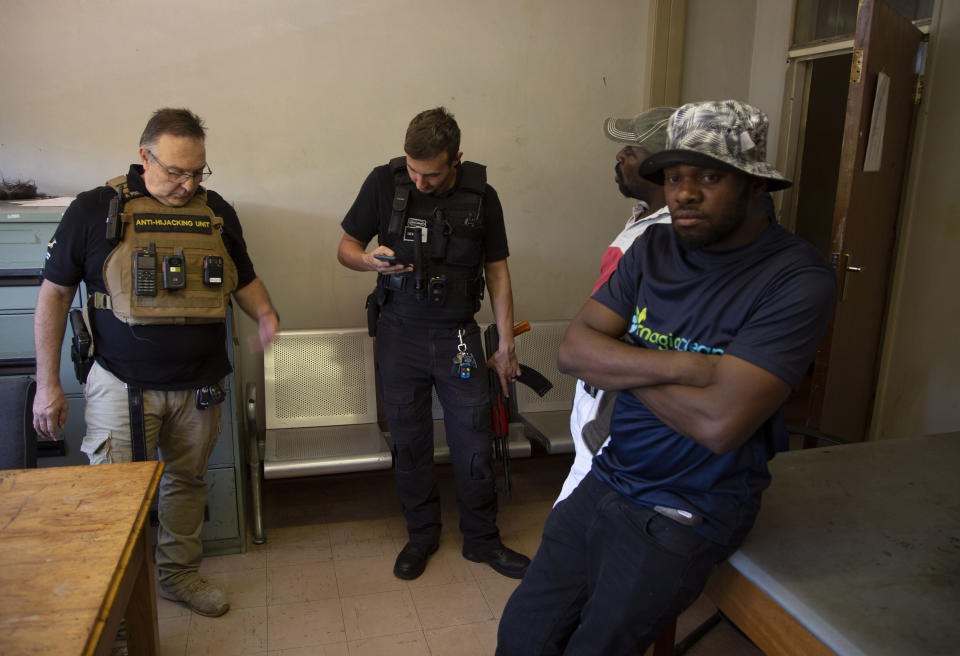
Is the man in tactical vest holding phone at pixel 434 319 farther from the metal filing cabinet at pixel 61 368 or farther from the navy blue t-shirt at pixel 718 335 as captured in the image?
the navy blue t-shirt at pixel 718 335

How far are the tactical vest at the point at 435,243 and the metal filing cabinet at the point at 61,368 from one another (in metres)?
0.78

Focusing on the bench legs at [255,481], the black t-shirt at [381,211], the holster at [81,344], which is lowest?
the bench legs at [255,481]

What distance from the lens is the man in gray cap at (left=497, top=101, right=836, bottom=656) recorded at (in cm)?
151

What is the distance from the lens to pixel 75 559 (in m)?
1.51

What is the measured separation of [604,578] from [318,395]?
7.66 ft

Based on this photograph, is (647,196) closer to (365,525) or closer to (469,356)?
(469,356)

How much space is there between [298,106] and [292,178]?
0.36m

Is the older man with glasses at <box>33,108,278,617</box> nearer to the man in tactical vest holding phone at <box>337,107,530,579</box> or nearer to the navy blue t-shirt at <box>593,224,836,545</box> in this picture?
the man in tactical vest holding phone at <box>337,107,530,579</box>

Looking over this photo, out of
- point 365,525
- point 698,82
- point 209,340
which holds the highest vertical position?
point 698,82

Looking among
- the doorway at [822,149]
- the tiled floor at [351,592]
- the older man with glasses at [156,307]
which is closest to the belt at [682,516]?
the tiled floor at [351,592]

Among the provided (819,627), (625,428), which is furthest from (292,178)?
(819,627)

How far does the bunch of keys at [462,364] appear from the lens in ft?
9.66

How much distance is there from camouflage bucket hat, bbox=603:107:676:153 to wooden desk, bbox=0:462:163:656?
1.73m

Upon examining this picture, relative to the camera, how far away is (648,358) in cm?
164
